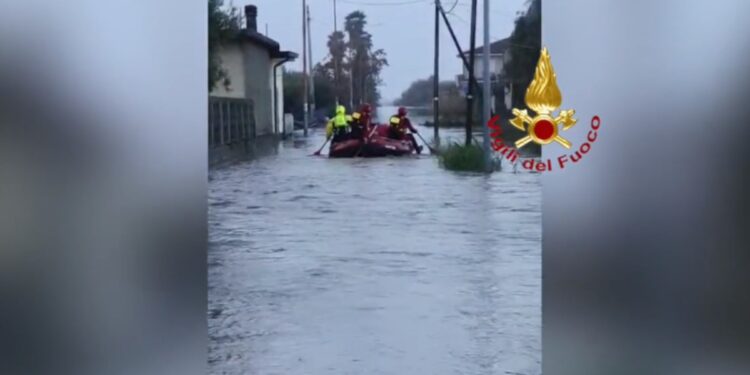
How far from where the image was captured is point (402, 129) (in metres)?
3.51

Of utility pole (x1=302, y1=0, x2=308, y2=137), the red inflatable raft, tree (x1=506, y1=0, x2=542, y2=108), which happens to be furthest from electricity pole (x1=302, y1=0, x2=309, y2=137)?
tree (x1=506, y1=0, x2=542, y2=108)

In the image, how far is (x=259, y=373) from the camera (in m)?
3.33

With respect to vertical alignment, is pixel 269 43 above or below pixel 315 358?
above

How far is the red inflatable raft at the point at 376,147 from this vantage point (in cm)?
352

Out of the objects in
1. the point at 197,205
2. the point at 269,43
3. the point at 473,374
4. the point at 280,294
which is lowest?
the point at 473,374

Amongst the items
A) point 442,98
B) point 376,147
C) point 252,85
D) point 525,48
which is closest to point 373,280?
point 376,147

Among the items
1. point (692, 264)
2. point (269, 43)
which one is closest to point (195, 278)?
point (269, 43)

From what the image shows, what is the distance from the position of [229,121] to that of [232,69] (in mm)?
159

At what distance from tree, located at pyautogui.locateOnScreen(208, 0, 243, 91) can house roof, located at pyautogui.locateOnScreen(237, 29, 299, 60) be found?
31 millimetres

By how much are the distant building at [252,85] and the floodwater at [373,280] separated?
0.16 meters

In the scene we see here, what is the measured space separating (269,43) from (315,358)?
97 cm

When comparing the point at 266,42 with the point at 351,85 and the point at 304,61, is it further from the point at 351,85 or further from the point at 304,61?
the point at 351,85

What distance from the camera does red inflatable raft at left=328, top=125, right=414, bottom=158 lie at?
3.52m

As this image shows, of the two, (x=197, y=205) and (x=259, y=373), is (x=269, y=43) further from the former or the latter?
(x=259, y=373)
